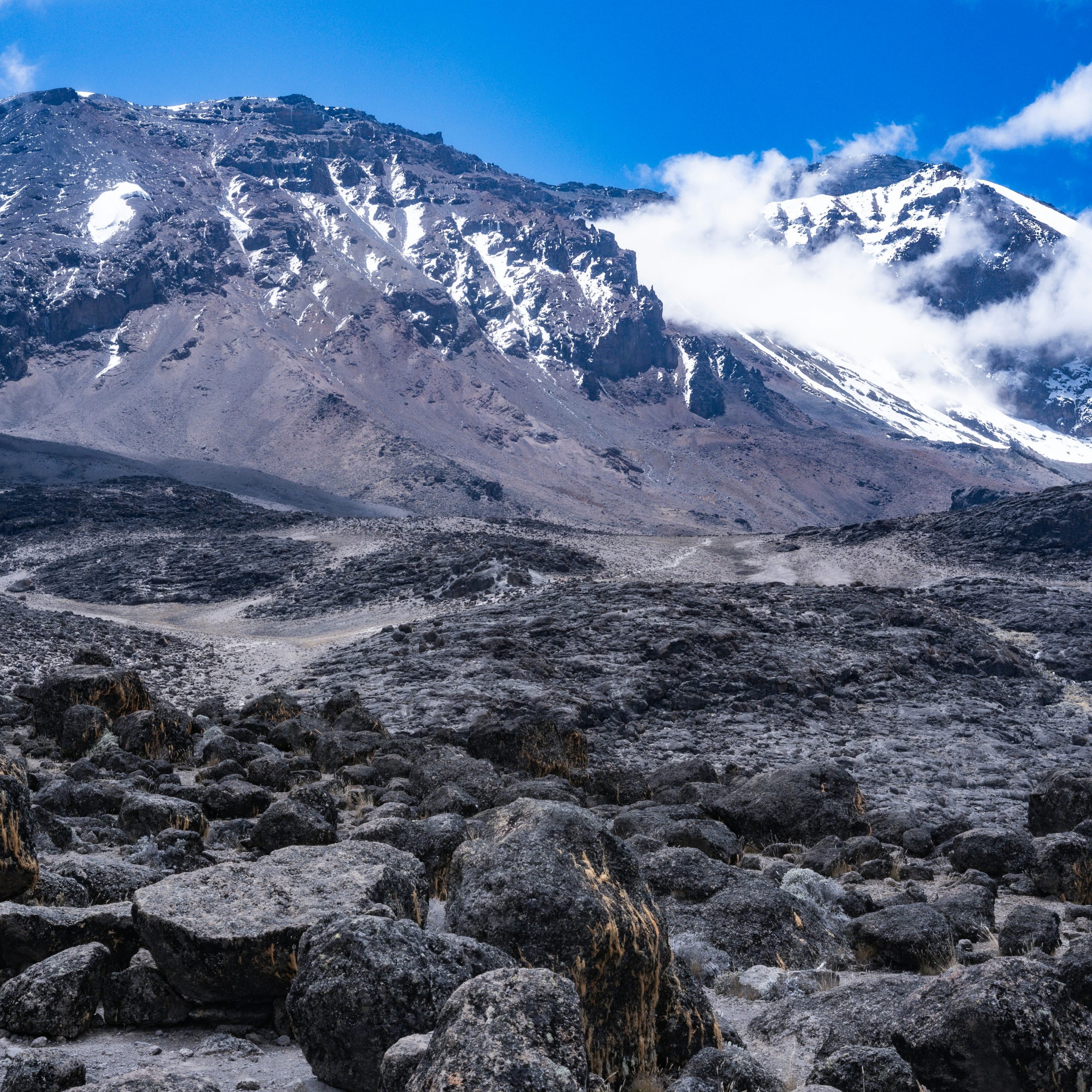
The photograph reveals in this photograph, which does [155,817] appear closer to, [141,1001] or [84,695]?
[141,1001]

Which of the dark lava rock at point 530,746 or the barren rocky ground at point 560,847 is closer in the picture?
the barren rocky ground at point 560,847

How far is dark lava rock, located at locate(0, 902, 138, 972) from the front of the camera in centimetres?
494

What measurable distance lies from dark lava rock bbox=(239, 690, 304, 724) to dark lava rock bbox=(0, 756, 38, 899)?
12008 millimetres

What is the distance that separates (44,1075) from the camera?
3.65 m

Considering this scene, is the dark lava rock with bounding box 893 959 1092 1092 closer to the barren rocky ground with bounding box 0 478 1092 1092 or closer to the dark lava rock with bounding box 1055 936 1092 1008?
the barren rocky ground with bounding box 0 478 1092 1092

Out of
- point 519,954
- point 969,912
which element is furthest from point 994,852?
point 519,954

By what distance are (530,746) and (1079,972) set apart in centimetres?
1138

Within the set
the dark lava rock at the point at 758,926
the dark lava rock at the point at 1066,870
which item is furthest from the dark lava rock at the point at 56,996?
the dark lava rock at the point at 1066,870

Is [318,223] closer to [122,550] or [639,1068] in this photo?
[122,550]

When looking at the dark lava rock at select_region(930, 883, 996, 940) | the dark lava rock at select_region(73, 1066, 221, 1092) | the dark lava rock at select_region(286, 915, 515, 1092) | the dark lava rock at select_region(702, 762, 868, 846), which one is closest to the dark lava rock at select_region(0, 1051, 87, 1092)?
the dark lava rock at select_region(73, 1066, 221, 1092)

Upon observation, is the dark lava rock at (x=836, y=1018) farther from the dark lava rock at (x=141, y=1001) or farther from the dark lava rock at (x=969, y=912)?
the dark lava rock at (x=141, y=1001)

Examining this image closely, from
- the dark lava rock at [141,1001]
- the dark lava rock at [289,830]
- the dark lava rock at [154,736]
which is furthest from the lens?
the dark lava rock at [154,736]

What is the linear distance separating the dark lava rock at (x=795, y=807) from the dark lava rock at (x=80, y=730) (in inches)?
348

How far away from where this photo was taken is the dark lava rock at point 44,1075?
142 inches
